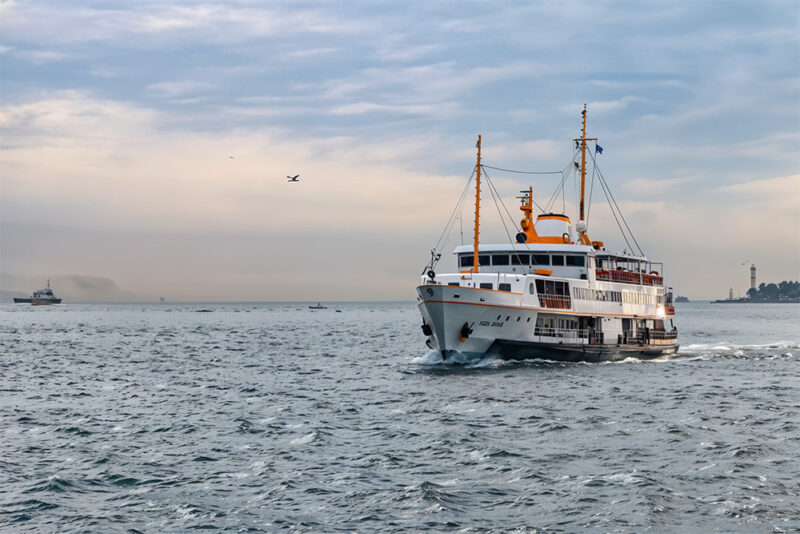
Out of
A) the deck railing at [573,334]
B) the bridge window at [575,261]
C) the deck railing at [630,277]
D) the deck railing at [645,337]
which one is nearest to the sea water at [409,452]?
the deck railing at [573,334]

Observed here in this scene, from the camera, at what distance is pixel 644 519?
1580 centimetres

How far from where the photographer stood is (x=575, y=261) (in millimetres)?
48562

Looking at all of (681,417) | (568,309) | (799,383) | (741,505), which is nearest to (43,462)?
(741,505)

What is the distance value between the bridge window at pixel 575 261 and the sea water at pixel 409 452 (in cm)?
899

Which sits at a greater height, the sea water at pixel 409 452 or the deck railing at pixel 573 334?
the deck railing at pixel 573 334

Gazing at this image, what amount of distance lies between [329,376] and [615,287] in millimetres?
21174

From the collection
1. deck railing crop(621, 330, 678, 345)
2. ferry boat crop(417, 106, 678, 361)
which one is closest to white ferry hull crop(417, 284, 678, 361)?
ferry boat crop(417, 106, 678, 361)

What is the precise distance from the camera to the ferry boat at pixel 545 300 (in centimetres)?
4191

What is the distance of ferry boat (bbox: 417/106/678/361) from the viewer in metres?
41.9

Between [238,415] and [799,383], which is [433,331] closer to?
[238,415]

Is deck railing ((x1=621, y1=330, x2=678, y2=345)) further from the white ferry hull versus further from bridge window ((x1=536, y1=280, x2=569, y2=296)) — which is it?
the white ferry hull

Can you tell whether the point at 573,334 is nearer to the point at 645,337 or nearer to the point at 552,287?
the point at 552,287

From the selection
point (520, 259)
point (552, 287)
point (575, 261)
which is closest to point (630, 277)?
point (575, 261)

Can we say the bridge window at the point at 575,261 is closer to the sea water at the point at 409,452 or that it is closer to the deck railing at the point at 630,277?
the deck railing at the point at 630,277
